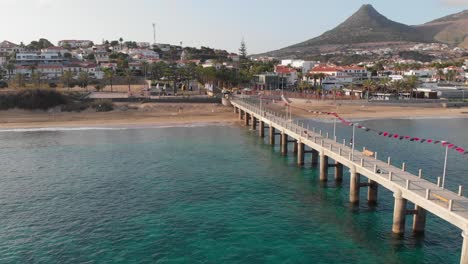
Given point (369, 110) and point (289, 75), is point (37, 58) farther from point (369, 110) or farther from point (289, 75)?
point (369, 110)

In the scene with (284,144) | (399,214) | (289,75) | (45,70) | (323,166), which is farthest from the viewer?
(289,75)

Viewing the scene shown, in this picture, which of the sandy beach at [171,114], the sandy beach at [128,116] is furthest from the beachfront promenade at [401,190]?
the sandy beach at [128,116]

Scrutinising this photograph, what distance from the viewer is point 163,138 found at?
59.9 m

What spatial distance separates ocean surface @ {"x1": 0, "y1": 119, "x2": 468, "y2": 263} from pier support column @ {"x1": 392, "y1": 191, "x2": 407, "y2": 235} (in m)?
0.73

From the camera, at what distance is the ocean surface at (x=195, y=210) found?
77.0 feet

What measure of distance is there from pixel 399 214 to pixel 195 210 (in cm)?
1466

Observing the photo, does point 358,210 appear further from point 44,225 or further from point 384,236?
point 44,225

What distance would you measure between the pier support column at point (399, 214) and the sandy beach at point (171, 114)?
50830 mm

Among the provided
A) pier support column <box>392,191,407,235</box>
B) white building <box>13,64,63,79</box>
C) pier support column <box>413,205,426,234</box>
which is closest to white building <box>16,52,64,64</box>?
white building <box>13,64,63,79</box>

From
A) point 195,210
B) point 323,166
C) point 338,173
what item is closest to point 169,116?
point 323,166

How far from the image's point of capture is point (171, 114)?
82750mm

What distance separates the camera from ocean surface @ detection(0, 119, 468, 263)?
23469mm

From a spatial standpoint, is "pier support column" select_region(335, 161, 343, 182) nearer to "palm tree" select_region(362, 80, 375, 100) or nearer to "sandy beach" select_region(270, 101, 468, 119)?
"sandy beach" select_region(270, 101, 468, 119)

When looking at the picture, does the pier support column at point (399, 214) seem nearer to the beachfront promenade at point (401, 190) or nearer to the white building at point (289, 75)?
the beachfront promenade at point (401, 190)
